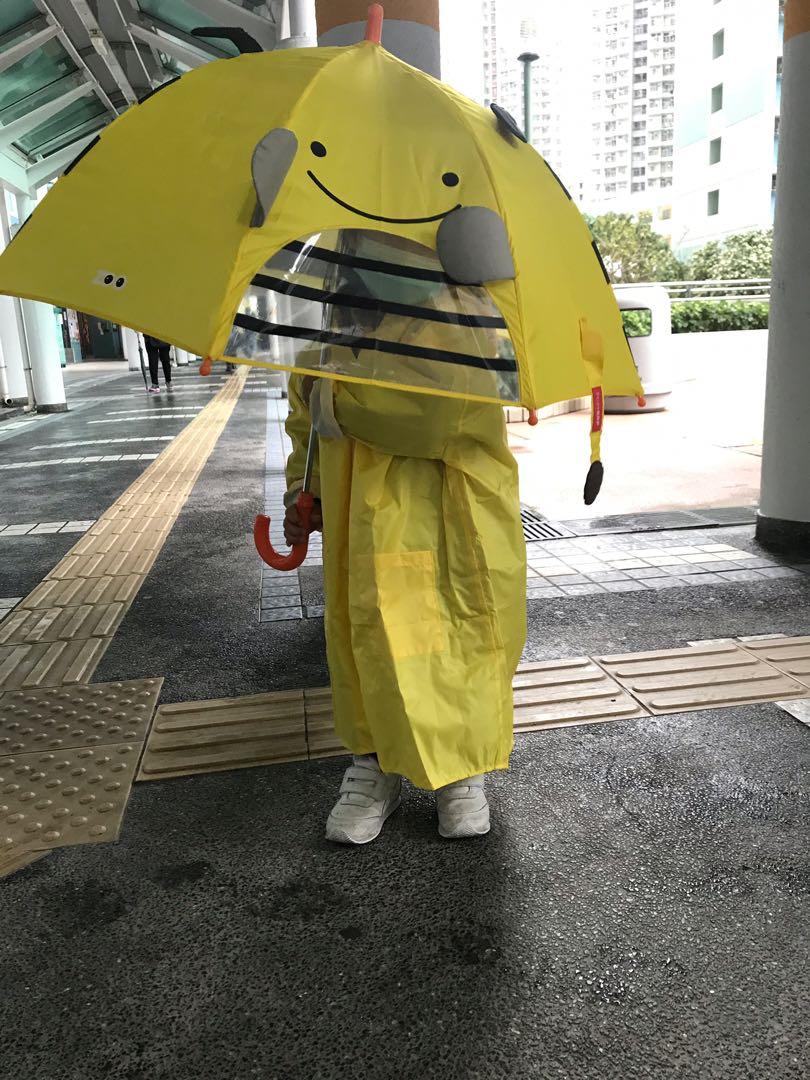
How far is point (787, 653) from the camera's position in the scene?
3.27 m

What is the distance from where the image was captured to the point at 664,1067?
4.93ft

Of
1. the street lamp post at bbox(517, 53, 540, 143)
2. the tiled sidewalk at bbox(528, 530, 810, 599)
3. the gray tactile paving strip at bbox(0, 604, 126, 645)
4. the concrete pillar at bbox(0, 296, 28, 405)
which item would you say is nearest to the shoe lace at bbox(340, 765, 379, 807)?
the gray tactile paving strip at bbox(0, 604, 126, 645)

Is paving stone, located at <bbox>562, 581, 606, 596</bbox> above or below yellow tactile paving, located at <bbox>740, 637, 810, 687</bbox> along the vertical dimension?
above

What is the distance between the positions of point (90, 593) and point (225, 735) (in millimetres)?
1790

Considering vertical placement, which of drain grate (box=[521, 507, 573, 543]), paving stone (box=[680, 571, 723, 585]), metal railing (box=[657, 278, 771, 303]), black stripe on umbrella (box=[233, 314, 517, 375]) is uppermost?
metal railing (box=[657, 278, 771, 303])

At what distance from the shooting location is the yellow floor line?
338cm

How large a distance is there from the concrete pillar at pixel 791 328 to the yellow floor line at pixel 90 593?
3.28m

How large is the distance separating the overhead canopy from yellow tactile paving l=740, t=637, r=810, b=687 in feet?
20.0

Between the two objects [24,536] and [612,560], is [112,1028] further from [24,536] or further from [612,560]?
[24,536]

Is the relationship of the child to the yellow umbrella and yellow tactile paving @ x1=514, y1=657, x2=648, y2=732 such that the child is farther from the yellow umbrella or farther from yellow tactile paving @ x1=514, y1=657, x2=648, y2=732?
yellow tactile paving @ x1=514, y1=657, x2=648, y2=732

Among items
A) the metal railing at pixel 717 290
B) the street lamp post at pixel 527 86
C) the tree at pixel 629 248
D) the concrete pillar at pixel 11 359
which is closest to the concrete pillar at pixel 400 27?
the concrete pillar at pixel 11 359

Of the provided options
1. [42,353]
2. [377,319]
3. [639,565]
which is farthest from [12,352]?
[377,319]

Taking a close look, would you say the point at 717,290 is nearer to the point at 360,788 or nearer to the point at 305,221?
the point at 360,788

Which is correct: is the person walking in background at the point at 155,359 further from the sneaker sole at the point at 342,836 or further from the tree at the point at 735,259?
the tree at the point at 735,259
